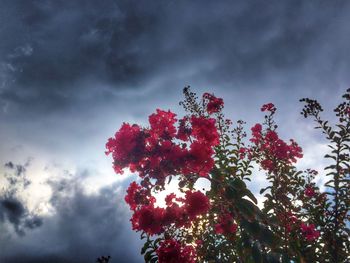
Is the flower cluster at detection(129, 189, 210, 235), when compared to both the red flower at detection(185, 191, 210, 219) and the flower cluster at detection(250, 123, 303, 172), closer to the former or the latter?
the red flower at detection(185, 191, 210, 219)

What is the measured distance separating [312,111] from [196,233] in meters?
3.47

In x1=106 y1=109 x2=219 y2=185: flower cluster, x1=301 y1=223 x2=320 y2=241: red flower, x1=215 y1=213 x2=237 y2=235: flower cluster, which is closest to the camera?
x1=106 y1=109 x2=219 y2=185: flower cluster

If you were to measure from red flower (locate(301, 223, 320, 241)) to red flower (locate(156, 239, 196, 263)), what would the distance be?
321 cm

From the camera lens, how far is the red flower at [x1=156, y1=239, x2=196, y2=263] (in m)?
4.18

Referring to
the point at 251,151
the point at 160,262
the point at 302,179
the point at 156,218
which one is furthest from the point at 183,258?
the point at 302,179

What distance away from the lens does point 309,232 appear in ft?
20.8

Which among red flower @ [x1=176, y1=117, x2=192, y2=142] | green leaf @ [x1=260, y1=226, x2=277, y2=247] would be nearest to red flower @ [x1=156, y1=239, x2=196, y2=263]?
green leaf @ [x1=260, y1=226, x2=277, y2=247]

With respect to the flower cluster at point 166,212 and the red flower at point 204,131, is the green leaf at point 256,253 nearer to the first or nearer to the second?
the flower cluster at point 166,212

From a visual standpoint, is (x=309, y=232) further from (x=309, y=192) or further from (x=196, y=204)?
(x=196, y=204)

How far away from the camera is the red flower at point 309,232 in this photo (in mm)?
6230

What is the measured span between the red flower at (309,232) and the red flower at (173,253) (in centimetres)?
321

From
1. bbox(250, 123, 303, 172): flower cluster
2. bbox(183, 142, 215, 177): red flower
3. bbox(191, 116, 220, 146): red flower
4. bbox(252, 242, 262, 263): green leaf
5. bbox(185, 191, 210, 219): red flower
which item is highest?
bbox(250, 123, 303, 172): flower cluster

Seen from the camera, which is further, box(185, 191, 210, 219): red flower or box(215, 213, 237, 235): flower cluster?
box(215, 213, 237, 235): flower cluster

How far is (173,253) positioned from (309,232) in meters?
3.59
